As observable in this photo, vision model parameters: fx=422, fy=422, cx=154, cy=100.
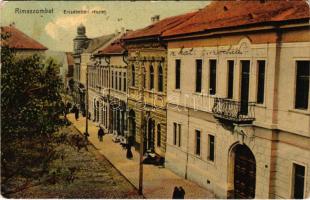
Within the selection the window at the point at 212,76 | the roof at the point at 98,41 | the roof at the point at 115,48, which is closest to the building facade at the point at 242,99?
the window at the point at 212,76

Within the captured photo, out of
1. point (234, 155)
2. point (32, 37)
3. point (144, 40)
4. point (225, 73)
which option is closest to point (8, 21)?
point (32, 37)

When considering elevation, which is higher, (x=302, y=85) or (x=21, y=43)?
(x=21, y=43)

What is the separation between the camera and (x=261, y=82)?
402 inches

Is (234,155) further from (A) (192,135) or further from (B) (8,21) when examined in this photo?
(B) (8,21)

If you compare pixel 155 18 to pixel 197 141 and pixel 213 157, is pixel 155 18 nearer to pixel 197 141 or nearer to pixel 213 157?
pixel 197 141

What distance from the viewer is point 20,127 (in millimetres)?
9680

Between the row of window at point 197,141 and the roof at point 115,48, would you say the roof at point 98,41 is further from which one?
the row of window at point 197,141

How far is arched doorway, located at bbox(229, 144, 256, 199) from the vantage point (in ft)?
35.7

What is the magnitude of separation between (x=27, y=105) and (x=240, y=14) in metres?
5.76

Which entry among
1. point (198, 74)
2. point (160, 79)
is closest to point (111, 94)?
point (160, 79)

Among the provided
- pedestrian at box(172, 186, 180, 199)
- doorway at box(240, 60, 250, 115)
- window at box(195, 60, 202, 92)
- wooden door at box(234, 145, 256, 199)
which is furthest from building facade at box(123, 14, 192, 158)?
doorway at box(240, 60, 250, 115)

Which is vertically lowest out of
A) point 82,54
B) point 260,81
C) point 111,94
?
point 111,94

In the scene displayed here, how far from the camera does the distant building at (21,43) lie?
10609 mm

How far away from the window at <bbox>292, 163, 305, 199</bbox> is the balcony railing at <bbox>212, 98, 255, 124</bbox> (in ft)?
5.21
